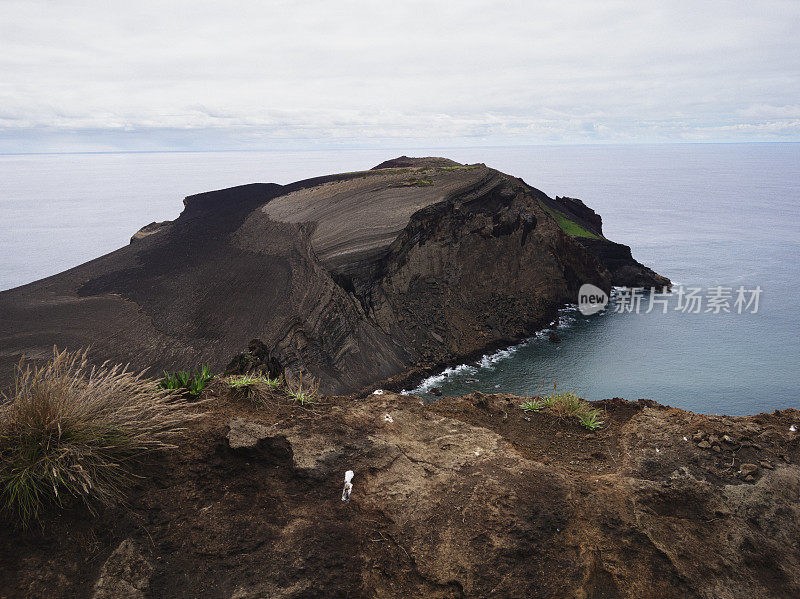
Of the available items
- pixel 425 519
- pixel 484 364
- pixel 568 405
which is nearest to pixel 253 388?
pixel 425 519

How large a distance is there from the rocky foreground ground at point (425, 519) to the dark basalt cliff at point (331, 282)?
72.3 ft

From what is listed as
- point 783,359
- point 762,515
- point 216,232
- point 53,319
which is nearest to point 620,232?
point 783,359

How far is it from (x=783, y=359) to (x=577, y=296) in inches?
734

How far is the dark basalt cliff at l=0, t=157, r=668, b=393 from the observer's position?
29094mm

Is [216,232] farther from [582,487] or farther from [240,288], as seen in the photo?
[582,487]

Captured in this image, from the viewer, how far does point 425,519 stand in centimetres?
544

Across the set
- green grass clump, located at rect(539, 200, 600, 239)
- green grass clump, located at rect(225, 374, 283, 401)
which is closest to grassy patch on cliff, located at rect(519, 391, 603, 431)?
green grass clump, located at rect(225, 374, 283, 401)

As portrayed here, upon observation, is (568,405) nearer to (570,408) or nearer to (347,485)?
(570,408)

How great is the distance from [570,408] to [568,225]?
2069 inches

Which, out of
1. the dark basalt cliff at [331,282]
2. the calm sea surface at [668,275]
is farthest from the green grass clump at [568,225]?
the calm sea surface at [668,275]

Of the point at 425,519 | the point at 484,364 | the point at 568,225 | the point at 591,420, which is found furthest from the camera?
the point at 568,225

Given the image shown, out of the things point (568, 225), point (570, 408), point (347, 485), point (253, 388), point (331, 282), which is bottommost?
point (570, 408)

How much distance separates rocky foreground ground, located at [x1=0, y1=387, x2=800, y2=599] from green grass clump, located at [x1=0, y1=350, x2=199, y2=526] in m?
0.23

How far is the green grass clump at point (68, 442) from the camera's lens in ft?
14.5
